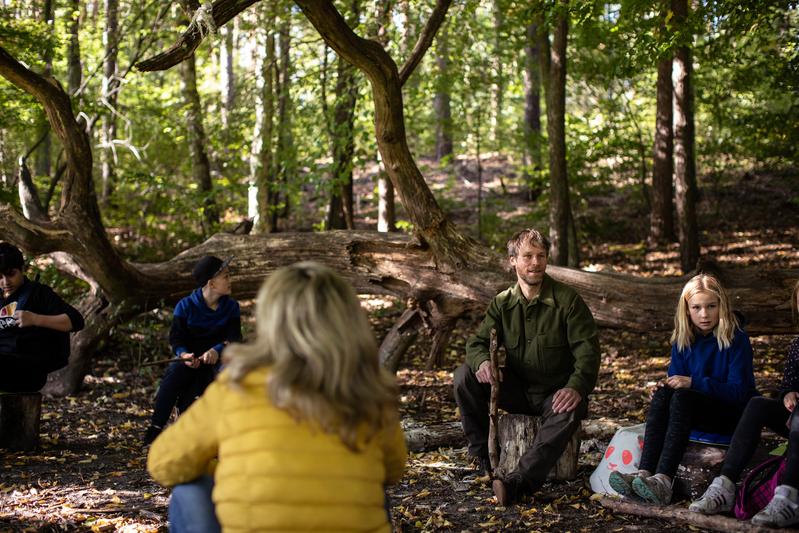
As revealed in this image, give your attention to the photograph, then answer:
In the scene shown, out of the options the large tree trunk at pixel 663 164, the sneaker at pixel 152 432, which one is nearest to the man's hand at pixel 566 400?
the sneaker at pixel 152 432

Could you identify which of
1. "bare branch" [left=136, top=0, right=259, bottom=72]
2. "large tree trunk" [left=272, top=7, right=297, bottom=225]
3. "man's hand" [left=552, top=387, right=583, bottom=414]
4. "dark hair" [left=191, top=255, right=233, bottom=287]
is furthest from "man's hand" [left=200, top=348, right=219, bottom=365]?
"large tree trunk" [left=272, top=7, right=297, bottom=225]

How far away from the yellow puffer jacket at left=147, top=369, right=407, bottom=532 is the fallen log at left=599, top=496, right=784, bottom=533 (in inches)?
97.1

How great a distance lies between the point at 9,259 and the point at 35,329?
20.3 inches

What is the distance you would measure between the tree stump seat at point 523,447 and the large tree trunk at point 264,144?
777 centimetres

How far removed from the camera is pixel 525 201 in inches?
674

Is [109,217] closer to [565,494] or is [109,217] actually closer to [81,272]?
[81,272]

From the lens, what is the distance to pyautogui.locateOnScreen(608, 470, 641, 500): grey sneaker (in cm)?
445

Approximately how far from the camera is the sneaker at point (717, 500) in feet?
13.7

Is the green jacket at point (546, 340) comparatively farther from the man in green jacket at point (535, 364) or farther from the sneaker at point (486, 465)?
the sneaker at point (486, 465)

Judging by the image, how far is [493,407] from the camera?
4.98 meters

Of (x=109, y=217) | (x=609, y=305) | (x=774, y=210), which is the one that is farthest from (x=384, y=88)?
(x=774, y=210)

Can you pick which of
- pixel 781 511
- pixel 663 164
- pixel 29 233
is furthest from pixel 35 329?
pixel 663 164

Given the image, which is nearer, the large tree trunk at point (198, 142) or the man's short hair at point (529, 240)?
the man's short hair at point (529, 240)

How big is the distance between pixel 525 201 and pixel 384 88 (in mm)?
9993
